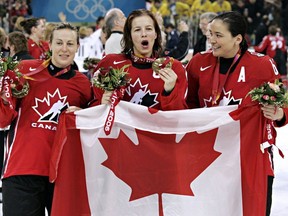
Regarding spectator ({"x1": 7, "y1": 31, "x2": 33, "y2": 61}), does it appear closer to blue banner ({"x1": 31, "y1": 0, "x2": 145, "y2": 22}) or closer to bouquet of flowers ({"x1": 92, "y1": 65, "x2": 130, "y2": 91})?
bouquet of flowers ({"x1": 92, "y1": 65, "x2": 130, "y2": 91})

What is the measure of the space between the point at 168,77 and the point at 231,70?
0.44 m

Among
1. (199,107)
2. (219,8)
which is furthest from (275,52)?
(199,107)

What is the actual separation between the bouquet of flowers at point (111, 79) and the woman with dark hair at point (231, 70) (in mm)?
500

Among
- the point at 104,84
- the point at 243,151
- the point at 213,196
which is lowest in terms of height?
the point at 213,196

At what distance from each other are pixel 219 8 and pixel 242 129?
15.2 m

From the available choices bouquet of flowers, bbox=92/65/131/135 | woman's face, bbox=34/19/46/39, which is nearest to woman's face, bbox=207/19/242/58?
bouquet of flowers, bbox=92/65/131/135

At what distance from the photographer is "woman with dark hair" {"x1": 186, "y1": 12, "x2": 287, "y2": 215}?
3801mm

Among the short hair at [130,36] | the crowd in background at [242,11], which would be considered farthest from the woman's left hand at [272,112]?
the crowd in background at [242,11]

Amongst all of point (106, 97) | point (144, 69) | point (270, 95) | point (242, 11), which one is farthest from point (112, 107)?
point (242, 11)

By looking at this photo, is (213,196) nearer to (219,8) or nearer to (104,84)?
(104,84)

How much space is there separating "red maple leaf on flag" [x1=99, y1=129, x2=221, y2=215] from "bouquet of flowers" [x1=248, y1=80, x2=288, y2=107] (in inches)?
15.4

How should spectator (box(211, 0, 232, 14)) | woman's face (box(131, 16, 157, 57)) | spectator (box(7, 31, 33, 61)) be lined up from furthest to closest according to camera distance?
spectator (box(211, 0, 232, 14))
spectator (box(7, 31, 33, 61))
woman's face (box(131, 16, 157, 57))

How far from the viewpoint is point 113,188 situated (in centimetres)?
392

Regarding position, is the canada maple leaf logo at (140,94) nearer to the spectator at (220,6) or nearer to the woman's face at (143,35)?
the woman's face at (143,35)
